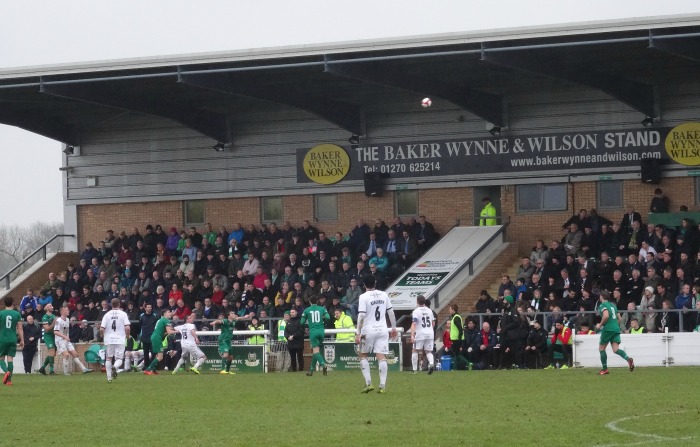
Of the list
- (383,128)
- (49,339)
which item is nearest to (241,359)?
(49,339)

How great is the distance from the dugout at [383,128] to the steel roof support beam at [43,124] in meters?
0.06

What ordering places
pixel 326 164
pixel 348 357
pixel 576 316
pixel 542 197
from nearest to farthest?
pixel 576 316 < pixel 348 357 < pixel 542 197 < pixel 326 164

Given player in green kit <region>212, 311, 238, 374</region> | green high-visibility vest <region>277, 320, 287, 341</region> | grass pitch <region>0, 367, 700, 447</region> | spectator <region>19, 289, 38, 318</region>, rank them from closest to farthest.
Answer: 1. grass pitch <region>0, 367, 700, 447</region>
2. player in green kit <region>212, 311, 238, 374</region>
3. green high-visibility vest <region>277, 320, 287, 341</region>
4. spectator <region>19, 289, 38, 318</region>

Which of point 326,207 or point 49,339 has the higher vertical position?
point 326,207

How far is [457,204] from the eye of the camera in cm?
3731

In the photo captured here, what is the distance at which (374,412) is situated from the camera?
1587 centimetres

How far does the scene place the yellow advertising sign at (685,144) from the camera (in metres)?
33.7

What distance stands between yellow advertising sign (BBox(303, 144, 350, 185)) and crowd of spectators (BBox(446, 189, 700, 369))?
7.86 metres

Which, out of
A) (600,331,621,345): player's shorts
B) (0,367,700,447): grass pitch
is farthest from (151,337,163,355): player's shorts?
(600,331,621,345): player's shorts

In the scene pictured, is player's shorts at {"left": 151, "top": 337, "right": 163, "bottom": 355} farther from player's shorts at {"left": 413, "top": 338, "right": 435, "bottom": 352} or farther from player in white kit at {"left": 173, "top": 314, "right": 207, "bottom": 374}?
player's shorts at {"left": 413, "top": 338, "right": 435, "bottom": 352}

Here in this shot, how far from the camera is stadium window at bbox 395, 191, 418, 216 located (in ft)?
125

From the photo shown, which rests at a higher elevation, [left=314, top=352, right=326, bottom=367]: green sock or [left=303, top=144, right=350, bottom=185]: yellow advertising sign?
[left=303, top=144, right=350, bottom=185]: yellow advertising sign

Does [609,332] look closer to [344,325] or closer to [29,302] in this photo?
[344,325]

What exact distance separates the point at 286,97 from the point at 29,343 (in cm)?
953
